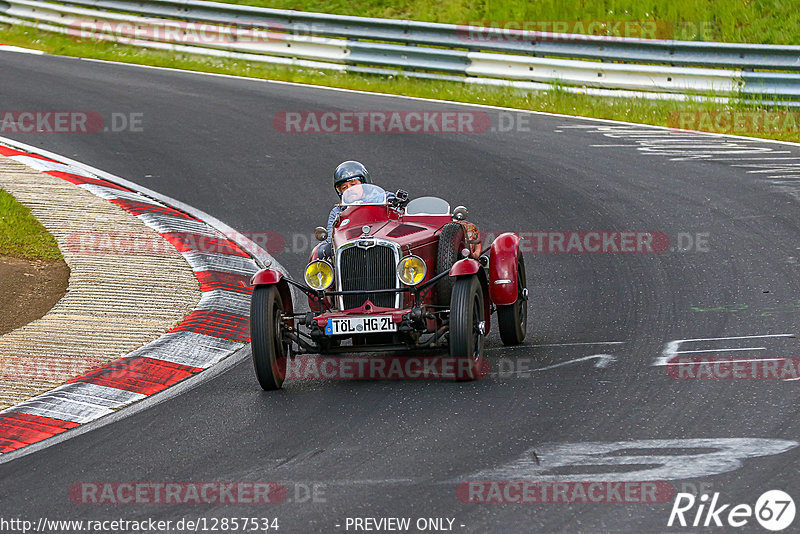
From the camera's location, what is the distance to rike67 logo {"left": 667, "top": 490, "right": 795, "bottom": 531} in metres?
5.12

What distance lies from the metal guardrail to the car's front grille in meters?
10.3

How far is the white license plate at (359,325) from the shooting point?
7.84 m

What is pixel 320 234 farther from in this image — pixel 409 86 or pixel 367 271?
pixel 409 86

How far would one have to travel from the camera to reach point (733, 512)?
5223 mm

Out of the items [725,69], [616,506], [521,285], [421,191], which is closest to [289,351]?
[521,285]

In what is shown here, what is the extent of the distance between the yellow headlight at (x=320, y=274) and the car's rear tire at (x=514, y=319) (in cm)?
135

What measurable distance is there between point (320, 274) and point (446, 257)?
0.95 metres
